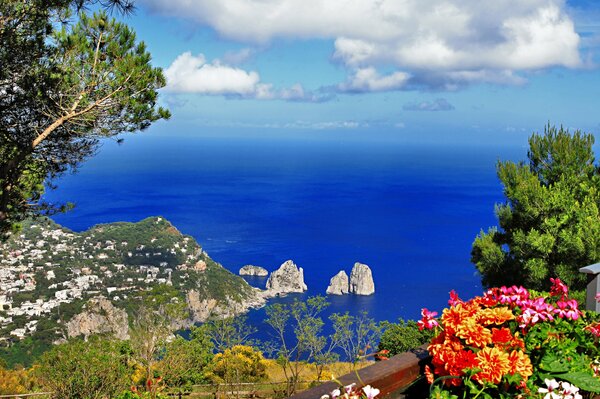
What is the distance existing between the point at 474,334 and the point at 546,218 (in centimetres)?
898

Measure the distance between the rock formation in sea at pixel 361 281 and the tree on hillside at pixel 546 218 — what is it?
126 feet

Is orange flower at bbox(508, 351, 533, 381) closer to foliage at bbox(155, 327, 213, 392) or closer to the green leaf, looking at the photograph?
the green leaf

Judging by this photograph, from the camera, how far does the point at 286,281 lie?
49.9 meters

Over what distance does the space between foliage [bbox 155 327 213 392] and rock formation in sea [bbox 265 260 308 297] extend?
125ft

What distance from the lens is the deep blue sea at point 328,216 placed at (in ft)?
172

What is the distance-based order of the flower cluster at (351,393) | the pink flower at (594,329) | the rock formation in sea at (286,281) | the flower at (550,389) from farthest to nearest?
the rock formation in sea at (286,281) → the pink flower at (594,329) → the flower at (550,389) → the flower cluster at (351,393)

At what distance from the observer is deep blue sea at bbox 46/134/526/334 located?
52438mm

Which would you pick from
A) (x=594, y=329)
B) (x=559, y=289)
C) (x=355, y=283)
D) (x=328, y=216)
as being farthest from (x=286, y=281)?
(x=594, y=329)

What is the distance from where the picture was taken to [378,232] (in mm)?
72000

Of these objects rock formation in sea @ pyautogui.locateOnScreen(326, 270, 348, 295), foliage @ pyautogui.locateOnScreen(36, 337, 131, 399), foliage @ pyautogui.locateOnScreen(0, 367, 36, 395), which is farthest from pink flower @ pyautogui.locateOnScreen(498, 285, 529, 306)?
rock formation in sea @ pyautogui.locateOnScreen(326, 270, 348, 295)

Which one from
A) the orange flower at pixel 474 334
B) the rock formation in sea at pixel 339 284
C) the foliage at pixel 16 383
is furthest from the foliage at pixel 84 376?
the rock formation in sea at pixel 339 284

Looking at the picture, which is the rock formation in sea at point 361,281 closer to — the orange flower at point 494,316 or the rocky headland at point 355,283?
the rocky headland at point 355,283

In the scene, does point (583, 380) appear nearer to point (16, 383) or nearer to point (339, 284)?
point (16, 383)

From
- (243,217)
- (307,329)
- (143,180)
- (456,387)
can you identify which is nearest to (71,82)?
(456,387)
